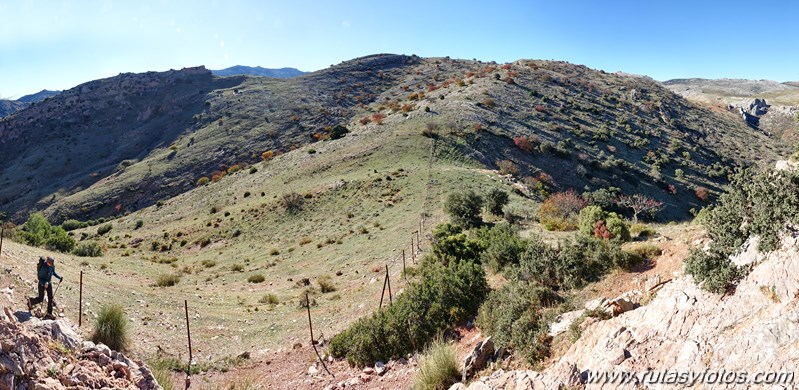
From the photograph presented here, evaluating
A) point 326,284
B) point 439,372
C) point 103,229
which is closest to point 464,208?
→ point 326,284

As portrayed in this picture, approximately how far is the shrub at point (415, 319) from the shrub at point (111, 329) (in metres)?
6.44

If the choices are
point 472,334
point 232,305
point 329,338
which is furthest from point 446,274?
point 232,305

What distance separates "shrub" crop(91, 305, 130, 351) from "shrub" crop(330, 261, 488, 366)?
21.1 feet

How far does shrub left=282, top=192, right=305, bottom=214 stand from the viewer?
37.6 m

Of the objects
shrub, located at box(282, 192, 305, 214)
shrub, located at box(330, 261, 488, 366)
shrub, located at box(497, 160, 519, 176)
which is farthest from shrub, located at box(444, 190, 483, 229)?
shrub, located at box(282, 192, 305, 214)

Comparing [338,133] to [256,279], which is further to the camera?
[338,133]

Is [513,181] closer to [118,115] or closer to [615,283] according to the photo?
[615,283]

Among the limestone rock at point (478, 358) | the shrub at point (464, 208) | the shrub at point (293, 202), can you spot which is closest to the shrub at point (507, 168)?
the shrub at point (464, 208)

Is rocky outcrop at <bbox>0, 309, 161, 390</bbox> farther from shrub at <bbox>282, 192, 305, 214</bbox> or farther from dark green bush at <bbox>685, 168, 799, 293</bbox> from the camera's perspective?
shrub at <bbox>282, 192, 305, 214</bbox>

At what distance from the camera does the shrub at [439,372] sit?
8539 millimetres

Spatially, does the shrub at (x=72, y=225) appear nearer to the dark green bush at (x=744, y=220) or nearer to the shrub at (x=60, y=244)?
the shrub at (x=60, y=244)

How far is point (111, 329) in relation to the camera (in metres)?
12.0

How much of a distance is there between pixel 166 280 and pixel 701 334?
25.0 m

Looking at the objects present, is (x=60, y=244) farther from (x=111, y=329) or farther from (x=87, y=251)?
(x=111, y=329)
